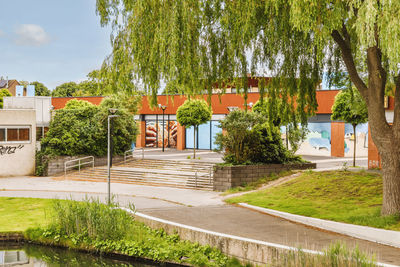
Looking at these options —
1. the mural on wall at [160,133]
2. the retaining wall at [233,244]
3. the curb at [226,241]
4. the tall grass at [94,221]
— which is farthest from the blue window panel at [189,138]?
the retaining wall at [233,244]

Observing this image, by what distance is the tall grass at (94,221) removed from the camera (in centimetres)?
1349

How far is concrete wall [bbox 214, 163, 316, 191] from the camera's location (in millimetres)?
21750

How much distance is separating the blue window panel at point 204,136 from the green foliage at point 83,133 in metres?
10.9

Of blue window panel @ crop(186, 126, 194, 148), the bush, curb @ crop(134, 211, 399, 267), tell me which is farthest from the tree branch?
blue window panel @ crop(186, 126, 194, 148)

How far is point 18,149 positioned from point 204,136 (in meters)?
17.2

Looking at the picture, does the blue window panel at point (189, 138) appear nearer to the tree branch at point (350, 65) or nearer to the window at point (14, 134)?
the window at point (14, 134)

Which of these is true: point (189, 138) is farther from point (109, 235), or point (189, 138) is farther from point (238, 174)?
point (109, 235)

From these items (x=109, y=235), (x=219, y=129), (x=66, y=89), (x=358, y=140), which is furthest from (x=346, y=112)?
(x=66, y=89)

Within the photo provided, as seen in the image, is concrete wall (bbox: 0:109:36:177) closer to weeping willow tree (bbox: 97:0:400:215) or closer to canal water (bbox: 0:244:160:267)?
canal water (bbox: 0:244:160:267)

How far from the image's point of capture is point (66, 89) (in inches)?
3430

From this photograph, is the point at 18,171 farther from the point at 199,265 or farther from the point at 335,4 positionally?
the point at 335,4

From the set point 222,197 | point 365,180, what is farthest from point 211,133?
point 365,180

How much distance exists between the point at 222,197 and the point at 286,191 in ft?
9.47

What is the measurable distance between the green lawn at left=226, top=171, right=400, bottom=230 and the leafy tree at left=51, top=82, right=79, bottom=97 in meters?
72.0
